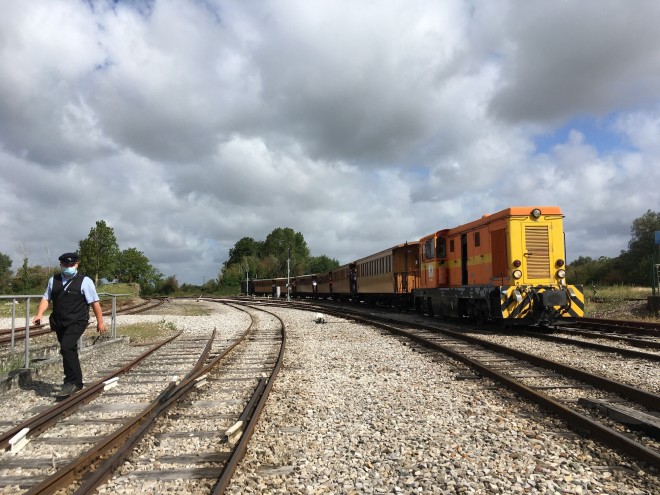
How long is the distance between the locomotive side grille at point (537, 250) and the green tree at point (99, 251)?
165ft

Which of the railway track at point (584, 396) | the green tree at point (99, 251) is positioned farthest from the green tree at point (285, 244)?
the railway track at point (584, 396)

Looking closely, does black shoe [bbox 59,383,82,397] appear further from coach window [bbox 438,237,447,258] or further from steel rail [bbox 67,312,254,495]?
coach window [bbox 438,237,447,258]

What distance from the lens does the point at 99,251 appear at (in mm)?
55125

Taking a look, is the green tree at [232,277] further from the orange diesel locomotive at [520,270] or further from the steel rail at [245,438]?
the steel rail at [245,438]

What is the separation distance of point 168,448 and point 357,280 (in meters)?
28.5

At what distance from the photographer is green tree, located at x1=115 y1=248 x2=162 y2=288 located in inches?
3713

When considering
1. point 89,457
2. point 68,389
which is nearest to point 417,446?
point 89,457

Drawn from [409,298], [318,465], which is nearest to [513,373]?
[318,465]

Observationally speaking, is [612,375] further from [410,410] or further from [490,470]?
[490,470]

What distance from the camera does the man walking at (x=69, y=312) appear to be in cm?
611

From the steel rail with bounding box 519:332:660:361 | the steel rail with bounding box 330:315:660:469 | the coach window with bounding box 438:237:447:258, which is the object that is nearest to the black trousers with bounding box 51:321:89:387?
the steel rail with bounding box 330:315:660:469

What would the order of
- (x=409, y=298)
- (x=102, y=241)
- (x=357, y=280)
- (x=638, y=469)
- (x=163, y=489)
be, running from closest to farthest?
(x=163, y=489), (x=638, y=469), (x=409, y=298), (x=357, y=280), (x=102, y=241)

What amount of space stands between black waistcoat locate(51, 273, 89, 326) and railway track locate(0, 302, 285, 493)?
0.91m

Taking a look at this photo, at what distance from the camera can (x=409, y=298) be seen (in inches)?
898
